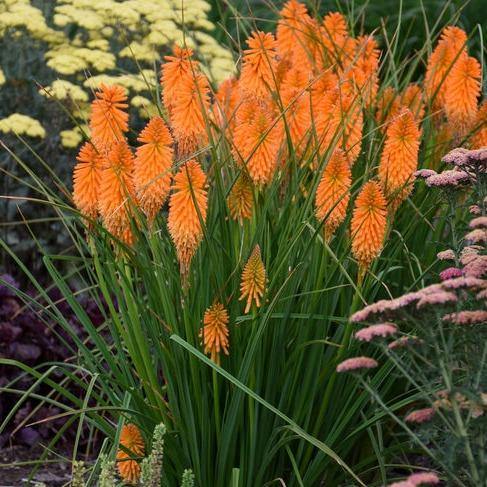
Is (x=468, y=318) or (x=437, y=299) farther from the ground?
(x=437, y=299)

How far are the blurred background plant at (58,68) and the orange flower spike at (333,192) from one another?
9.77 feet

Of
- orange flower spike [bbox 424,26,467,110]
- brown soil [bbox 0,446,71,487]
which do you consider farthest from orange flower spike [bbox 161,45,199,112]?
brown soil [bbox 0,446,71,487]

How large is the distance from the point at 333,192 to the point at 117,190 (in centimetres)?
64

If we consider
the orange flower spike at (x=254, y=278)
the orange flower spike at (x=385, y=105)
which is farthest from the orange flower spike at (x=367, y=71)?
the orange flower spike at (x=254, y=278)

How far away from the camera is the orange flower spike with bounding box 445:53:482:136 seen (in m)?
3.83

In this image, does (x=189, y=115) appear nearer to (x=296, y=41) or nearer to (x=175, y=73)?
(x=175, y=73)

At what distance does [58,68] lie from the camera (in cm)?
625

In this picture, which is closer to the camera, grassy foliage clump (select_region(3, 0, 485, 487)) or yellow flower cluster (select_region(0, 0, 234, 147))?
grassy foliage clump (select_region(3, 0, 485, 487))

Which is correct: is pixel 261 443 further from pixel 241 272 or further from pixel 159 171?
pixel 159 171

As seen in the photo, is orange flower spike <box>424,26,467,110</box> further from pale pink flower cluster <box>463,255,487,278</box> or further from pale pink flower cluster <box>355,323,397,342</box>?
pale pink flower cluster <box>355,323,397,342</box>

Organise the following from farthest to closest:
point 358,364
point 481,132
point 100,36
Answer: point 100,36 → point 481,132 → point 358,364

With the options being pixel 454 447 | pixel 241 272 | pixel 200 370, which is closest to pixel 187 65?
pixel 241 272

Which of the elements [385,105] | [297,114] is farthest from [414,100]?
[297,114]

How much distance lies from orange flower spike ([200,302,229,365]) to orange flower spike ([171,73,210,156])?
548 millimetres
